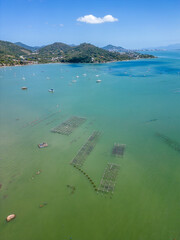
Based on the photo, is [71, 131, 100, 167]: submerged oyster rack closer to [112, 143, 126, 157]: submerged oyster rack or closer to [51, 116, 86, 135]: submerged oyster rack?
[112, 143, 126, 157]: submerged oyster rack

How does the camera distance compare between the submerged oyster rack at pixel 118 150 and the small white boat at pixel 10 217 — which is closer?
the small white boat at pixel 10 217

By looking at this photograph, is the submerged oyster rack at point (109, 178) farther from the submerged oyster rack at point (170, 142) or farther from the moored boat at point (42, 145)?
the moored boat at point (42, 145)

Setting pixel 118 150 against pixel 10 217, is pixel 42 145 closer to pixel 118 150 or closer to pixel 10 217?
pixel 10 217

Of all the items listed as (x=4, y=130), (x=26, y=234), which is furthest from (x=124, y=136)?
(x=4, y=130)

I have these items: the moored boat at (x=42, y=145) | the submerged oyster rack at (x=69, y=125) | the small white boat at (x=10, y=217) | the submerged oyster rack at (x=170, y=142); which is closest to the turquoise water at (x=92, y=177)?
the small white boat at (x=10, y=217)

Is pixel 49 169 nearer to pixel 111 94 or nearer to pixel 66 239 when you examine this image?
pixel 66 239

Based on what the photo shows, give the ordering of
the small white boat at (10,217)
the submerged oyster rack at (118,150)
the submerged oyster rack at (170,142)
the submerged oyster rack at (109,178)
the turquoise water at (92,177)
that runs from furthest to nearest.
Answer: the submerged oyster rack at (170,142), the submerged oyster rack at (118,150), the submerged oyster rack at (109,178), the small white boat at (10,217), the turquoise water at (92,177)

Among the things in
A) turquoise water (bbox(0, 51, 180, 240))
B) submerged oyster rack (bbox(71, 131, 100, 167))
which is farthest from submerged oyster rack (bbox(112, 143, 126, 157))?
submerged oyster rack (bbox(71, 131, 100, 167))
